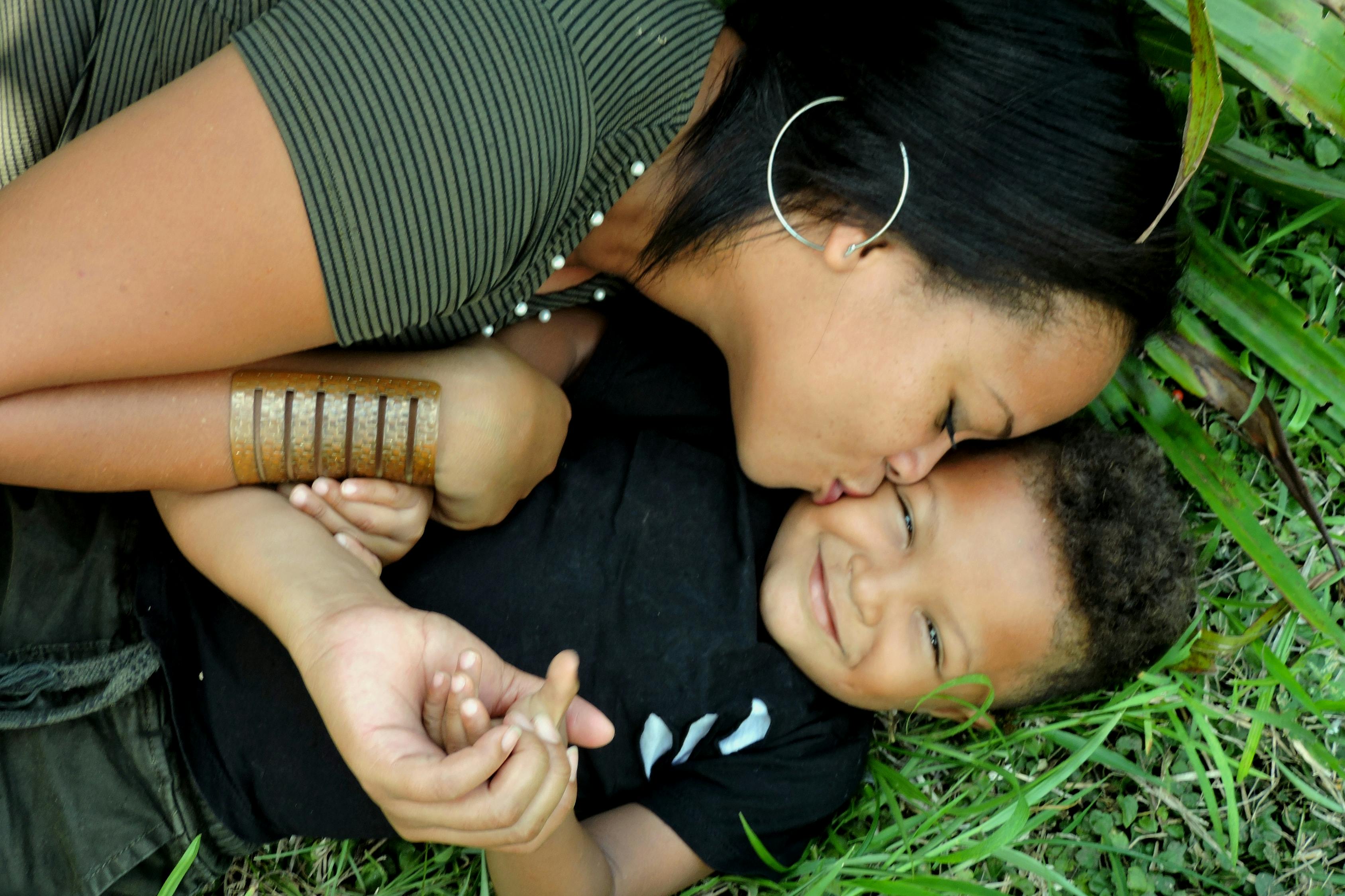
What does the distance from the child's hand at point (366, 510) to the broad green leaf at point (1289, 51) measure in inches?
60.6

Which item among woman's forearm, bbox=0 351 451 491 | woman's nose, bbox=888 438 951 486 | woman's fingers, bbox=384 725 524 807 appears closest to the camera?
woman's fingers, bbox=384 725 524 807

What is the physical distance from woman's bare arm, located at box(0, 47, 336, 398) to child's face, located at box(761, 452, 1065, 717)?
1093mm

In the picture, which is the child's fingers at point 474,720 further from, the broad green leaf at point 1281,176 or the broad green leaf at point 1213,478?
the broad green leaf at point 1281,176

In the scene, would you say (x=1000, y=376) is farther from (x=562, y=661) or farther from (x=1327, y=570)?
(x=1327, y=570)

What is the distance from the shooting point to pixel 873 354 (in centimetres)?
162

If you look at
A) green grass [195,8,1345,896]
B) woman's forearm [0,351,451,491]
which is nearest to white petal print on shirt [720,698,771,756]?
green grass [195,8,1345,896]

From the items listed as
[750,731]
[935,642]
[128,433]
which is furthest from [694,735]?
[128,433]

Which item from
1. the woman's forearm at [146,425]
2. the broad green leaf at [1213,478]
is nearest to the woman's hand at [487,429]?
the woman's forearm at [146,425]

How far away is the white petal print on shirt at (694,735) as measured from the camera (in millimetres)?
1973

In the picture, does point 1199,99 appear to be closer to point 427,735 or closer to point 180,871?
point 427,735

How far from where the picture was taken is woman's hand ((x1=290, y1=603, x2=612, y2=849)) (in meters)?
1.19

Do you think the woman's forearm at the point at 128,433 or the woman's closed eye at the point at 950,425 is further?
the woman's closed eye at the point at 950,425

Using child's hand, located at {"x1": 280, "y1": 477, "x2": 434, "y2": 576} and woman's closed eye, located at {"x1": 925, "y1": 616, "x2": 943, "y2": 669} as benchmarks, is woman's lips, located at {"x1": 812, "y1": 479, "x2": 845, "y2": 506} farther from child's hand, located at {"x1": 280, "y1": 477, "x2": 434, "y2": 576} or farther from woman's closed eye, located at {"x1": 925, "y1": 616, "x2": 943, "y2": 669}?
child's hand, located at {"x1": 280, "y1": 477, "x2": 434, "y2": 576}

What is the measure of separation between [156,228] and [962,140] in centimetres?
114
